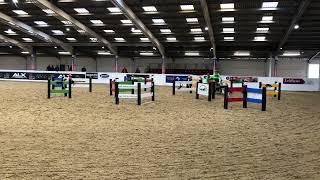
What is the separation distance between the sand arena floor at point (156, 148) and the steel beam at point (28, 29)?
2362 centimetres

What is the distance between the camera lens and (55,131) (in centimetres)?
704

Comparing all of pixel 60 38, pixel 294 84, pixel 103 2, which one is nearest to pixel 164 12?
pixel 103 2

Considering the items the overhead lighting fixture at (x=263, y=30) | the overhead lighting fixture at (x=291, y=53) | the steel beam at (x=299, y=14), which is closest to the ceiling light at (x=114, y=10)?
the overhead lighting fixture at (x=263, y=30)

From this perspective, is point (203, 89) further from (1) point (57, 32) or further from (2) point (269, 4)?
(1) point (57, 32)

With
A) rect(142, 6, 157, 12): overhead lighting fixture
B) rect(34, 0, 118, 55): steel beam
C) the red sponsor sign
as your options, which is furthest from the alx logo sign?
the red sponsor sign

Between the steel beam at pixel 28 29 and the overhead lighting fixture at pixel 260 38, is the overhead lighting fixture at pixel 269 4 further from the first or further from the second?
the steel beam at pixel 28 29

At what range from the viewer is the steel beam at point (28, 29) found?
1163 inches

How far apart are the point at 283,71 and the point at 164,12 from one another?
21.7 meters

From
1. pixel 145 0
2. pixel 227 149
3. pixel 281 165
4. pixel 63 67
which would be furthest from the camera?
pixel 63 67

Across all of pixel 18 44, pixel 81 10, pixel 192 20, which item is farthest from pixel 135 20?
pixel 18 44

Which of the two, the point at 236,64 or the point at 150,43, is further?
the point at 236,64

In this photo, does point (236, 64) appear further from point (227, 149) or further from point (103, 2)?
point (227, 149)

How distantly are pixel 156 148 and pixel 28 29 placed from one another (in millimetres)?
31686

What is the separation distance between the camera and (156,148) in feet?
18.5
